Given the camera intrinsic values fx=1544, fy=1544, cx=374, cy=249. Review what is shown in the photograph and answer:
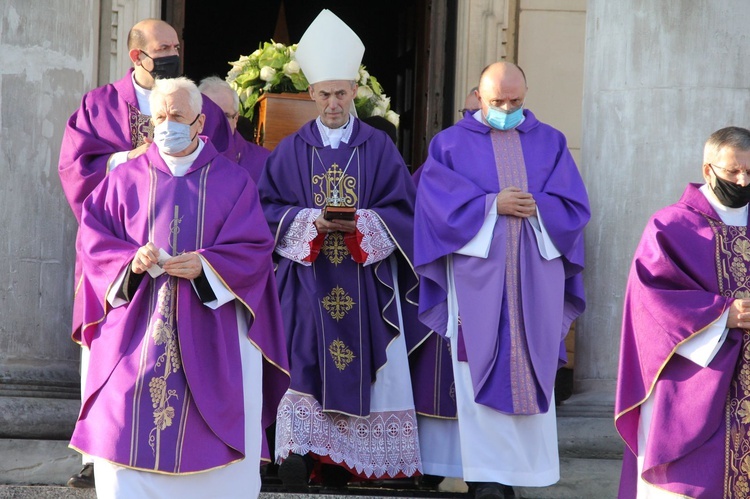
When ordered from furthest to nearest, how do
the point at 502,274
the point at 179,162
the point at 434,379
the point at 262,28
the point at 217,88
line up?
the point at 262,28 → the point at 217,88 → the point at 434,379 → the point at 502,274 → the point at 179,162

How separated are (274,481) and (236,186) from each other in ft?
5.53

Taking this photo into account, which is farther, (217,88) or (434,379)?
(217,88)

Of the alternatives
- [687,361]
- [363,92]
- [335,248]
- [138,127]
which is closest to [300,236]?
[335,248]

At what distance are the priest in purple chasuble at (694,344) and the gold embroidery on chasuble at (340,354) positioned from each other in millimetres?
1554

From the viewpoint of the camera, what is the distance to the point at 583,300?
24.3 feet

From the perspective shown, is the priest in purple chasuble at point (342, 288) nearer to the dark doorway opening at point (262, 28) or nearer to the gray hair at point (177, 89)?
the gray hair at point (177, 89)

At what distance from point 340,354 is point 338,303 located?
26 centimetres

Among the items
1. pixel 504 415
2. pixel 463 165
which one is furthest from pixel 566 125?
pixel 504 415

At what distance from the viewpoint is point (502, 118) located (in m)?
7.41

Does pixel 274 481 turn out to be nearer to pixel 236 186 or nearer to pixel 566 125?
pixel 236 186

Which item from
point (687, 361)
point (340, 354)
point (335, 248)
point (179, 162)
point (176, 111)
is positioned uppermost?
point (176, 111)

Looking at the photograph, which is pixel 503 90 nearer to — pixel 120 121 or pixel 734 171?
pixel 734 171

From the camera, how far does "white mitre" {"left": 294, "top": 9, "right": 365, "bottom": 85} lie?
789 cm

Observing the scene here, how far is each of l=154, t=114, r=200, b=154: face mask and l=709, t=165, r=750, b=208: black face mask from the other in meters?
2.22
